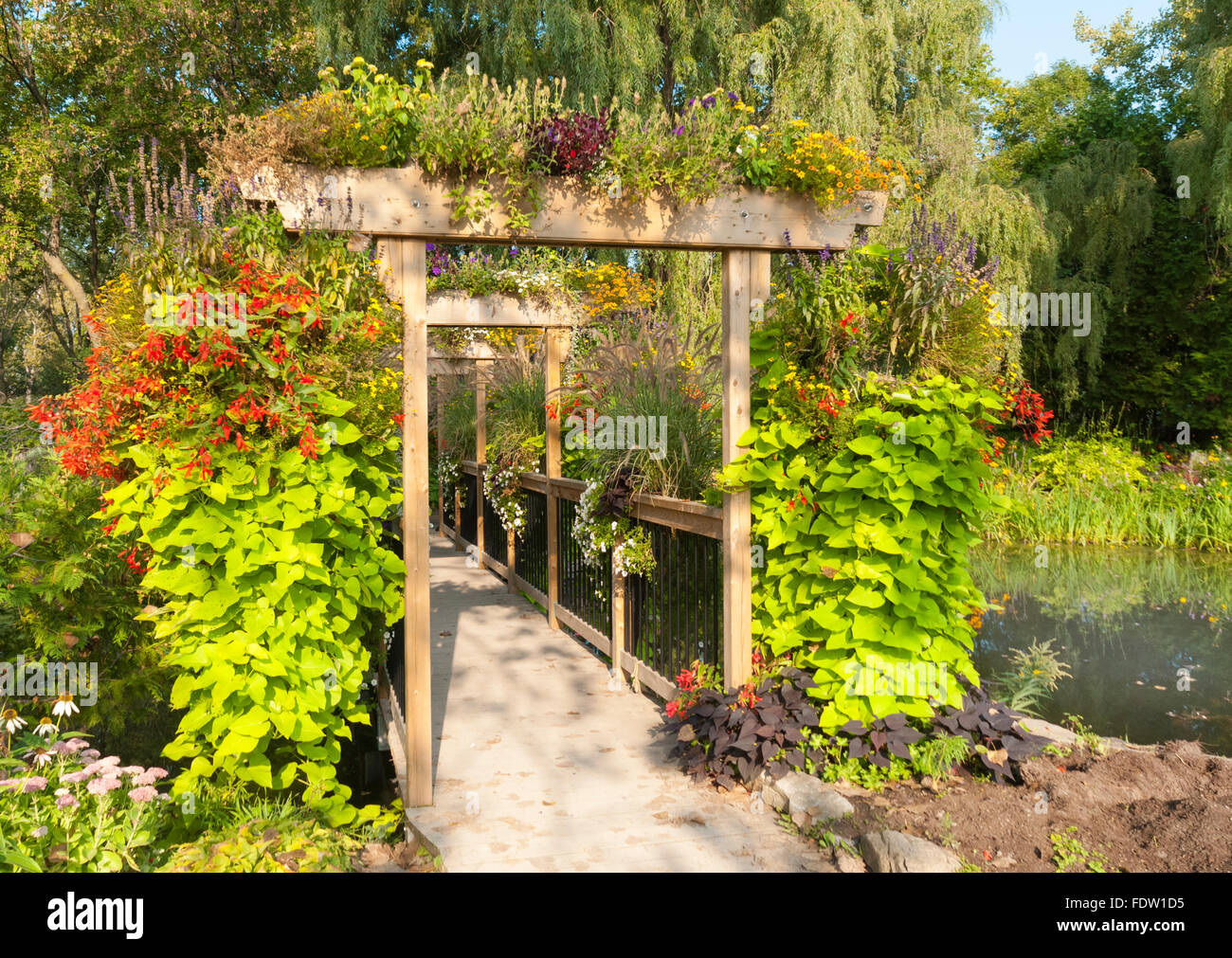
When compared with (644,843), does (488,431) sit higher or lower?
higher

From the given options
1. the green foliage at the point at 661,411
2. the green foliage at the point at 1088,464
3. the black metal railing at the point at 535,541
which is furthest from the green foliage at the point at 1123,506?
the green foliage at the point at 661,411

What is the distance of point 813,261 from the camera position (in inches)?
167

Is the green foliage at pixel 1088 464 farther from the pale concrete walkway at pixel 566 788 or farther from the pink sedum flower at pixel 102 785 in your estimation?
the pink sedum flower at pixel 102 785

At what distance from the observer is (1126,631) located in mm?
6719

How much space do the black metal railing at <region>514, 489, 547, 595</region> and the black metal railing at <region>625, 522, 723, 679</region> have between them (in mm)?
2131

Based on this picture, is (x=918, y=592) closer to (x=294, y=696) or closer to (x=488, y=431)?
(x=294, y=696)

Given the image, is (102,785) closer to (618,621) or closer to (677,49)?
(618,621)

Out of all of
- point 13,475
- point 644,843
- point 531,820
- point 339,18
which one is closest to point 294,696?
point 531,820

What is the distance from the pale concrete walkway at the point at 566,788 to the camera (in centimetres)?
314

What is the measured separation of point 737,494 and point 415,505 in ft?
4.66

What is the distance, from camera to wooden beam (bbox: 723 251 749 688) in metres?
4.01

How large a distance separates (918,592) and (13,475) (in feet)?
14.8

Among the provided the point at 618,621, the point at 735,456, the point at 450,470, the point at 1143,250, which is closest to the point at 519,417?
the point at 618,621
